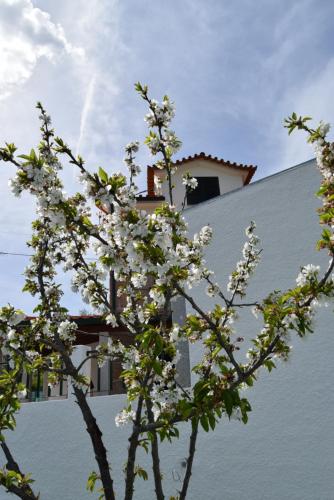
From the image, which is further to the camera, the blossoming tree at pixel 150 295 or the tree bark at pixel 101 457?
the tree bark at pixel 101 457

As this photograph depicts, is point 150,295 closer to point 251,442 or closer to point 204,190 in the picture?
point 251,442

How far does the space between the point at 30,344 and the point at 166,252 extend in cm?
224

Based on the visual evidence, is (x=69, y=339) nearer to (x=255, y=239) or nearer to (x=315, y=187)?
(x=255, y=239)

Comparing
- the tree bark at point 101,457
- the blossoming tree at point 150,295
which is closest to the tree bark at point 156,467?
the blossoming tree at point 150,295

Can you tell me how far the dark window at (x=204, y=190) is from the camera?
487 inches

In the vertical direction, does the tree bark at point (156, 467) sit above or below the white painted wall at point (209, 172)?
below

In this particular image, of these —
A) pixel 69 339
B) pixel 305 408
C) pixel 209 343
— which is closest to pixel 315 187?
pixel 305 408

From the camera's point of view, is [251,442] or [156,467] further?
[251,442]

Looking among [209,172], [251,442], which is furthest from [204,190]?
[251,442]

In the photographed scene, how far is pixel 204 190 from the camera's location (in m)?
12.4

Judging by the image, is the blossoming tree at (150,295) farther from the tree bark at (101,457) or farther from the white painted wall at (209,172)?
the white painted wall at (209,172)

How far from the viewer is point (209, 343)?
4.01 m

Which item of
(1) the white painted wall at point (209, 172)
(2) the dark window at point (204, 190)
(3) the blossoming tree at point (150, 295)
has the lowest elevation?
(3) the blossoming tree at point (150, 295)

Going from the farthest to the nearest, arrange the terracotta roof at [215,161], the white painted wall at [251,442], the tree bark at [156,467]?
the terracotta roof at [215,161] → the white painted wall at [251,442] → the tree bark at [156,467]
